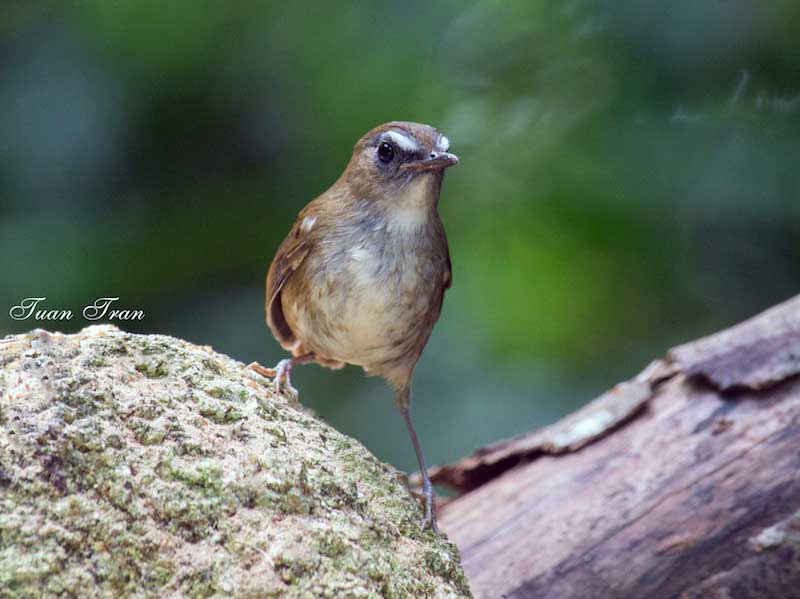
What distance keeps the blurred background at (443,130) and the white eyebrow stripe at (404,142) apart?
99cm

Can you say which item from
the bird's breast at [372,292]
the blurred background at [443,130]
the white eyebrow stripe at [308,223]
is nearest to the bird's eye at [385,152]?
the bird's breast at [372,292]

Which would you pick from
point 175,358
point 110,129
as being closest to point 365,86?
point 110,129

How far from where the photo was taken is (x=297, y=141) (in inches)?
178

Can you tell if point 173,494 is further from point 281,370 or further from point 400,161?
point 400,161

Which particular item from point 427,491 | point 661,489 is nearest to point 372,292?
point 427,491

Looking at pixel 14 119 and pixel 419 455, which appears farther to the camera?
pixel 14 119

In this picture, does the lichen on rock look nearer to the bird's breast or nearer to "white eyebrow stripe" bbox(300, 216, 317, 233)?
the bird's breast

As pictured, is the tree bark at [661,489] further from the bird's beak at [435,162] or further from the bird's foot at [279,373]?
the bird's beak at [435,162]

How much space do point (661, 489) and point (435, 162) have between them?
137 cm

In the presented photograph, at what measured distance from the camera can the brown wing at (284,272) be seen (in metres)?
3.42

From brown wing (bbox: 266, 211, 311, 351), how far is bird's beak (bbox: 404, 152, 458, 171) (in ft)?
1.52

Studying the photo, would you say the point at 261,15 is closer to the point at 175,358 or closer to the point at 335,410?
the point at 335,410

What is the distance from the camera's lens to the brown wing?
3420mm

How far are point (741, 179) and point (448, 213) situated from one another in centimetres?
136
